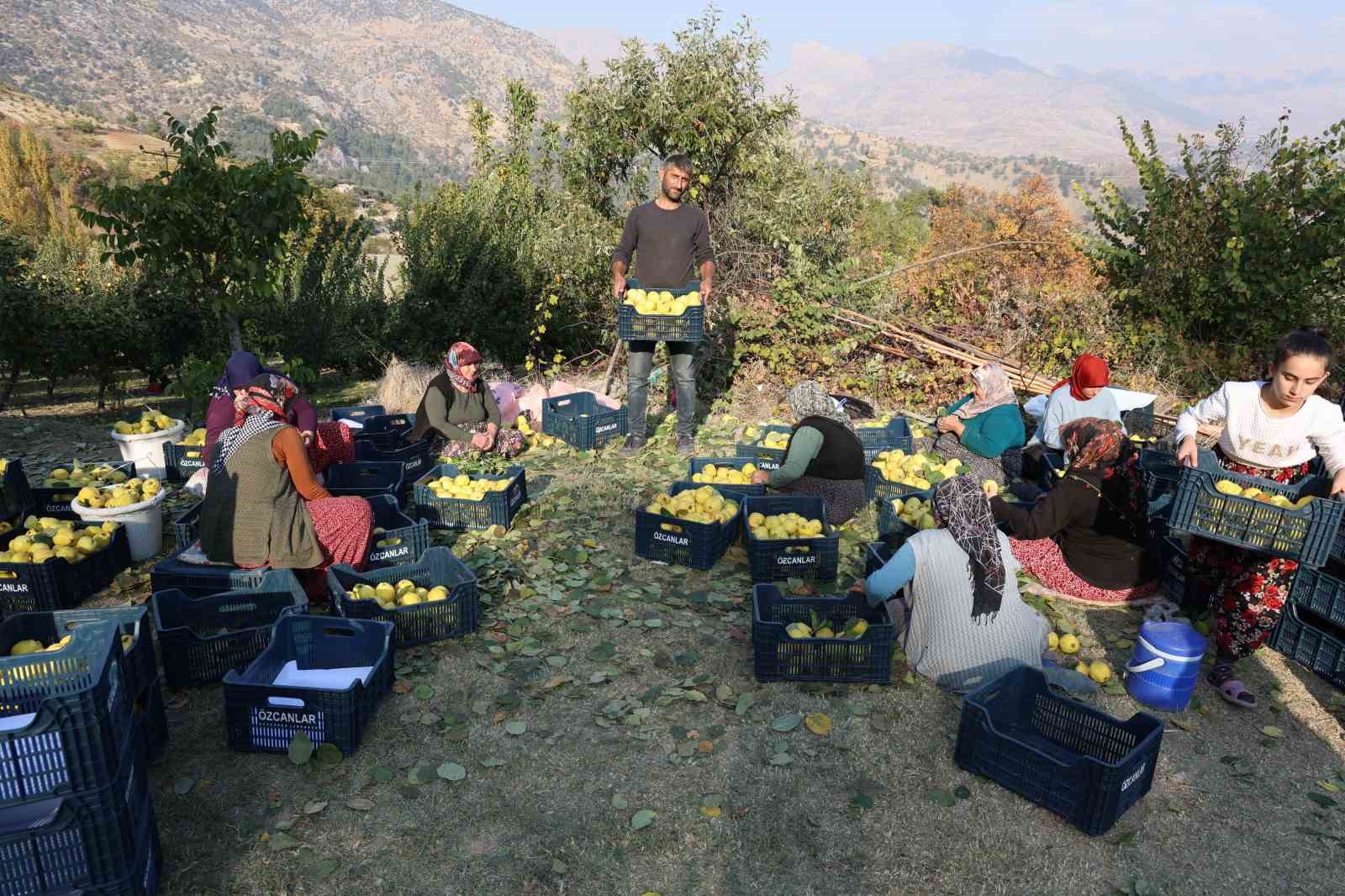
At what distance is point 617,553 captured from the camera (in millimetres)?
6789

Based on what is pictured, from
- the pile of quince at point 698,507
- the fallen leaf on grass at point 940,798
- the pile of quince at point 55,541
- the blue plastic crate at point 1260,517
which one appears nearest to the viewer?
the fallen leaf on grass at point 940,798

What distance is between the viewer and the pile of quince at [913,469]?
748 cm

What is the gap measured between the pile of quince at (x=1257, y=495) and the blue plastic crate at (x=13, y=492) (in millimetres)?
8007

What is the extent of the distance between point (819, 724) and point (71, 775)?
11.1 ft

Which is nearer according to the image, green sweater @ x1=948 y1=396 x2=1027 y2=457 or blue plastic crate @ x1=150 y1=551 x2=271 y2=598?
blue plastic crate @ x1=150 y1=551 x2=271 y2=598

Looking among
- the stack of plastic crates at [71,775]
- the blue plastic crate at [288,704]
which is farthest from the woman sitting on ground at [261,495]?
the stack of plastic crates at [71,775]

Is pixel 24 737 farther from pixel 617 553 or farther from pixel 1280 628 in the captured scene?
pixel 1280 628

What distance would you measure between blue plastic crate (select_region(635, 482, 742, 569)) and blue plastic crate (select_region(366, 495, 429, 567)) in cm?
165

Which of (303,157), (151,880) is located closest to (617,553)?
(151,880)

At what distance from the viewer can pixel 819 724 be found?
4590mm

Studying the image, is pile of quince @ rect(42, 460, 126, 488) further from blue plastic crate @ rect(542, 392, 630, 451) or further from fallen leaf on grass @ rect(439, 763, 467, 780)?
fallen leaf on grass @ rect(439, 763, 467, 780)

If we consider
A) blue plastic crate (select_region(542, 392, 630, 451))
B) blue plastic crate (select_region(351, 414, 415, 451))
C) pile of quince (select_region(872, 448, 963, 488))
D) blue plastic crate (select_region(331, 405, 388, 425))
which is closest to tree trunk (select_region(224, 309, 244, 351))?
blue plastic crate (select_region(331, 405, 388, 425))

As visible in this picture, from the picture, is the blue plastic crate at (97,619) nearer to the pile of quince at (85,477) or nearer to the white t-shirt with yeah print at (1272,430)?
the pile of quince at (85,477)

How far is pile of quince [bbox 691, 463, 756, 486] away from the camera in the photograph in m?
7.40
